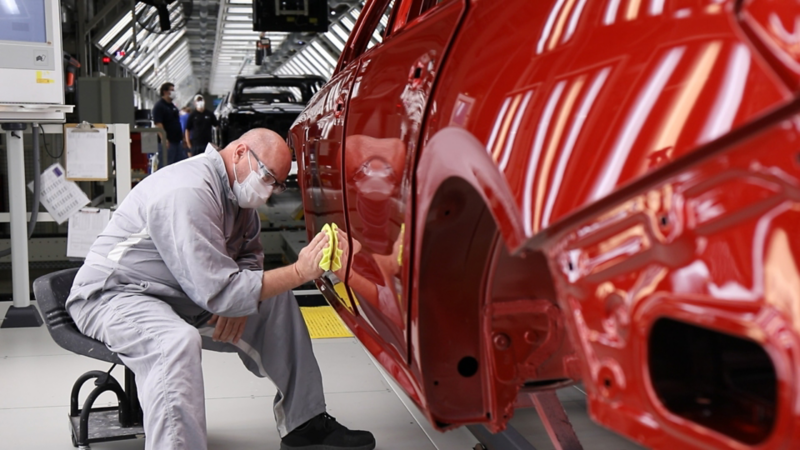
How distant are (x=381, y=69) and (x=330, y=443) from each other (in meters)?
1.41

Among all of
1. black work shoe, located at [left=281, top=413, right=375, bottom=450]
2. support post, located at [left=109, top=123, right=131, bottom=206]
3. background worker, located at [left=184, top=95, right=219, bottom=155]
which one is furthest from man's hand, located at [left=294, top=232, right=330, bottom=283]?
background worker, located at [left=184, top=95, right=219, bottom=155]

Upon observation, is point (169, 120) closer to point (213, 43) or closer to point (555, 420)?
point (555, 420)

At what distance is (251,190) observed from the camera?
8.59ft

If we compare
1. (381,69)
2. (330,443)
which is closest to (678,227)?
(381,69)

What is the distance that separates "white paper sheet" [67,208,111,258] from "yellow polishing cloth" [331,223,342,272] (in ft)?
8.53

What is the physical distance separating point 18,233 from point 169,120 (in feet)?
24.6

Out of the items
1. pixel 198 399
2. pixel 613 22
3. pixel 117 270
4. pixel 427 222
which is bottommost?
pixel 198 399

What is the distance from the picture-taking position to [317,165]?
2.64m

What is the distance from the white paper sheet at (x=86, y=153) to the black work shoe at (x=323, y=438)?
2.45m

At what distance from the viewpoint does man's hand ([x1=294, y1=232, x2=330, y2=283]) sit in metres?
2.42

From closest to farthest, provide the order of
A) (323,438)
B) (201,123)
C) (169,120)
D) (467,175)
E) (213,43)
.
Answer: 1. (467,175)
2. (323,438)
3. (169,120)
4. (201,123)
5. (213,43)

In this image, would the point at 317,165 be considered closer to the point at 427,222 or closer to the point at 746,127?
the point at 427,222

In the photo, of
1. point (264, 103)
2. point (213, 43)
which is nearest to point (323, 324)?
point (264, 103)

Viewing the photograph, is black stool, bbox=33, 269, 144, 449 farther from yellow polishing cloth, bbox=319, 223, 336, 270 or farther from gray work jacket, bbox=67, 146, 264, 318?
yellow polishing cloth, bbox=319, 223, 336, 270
